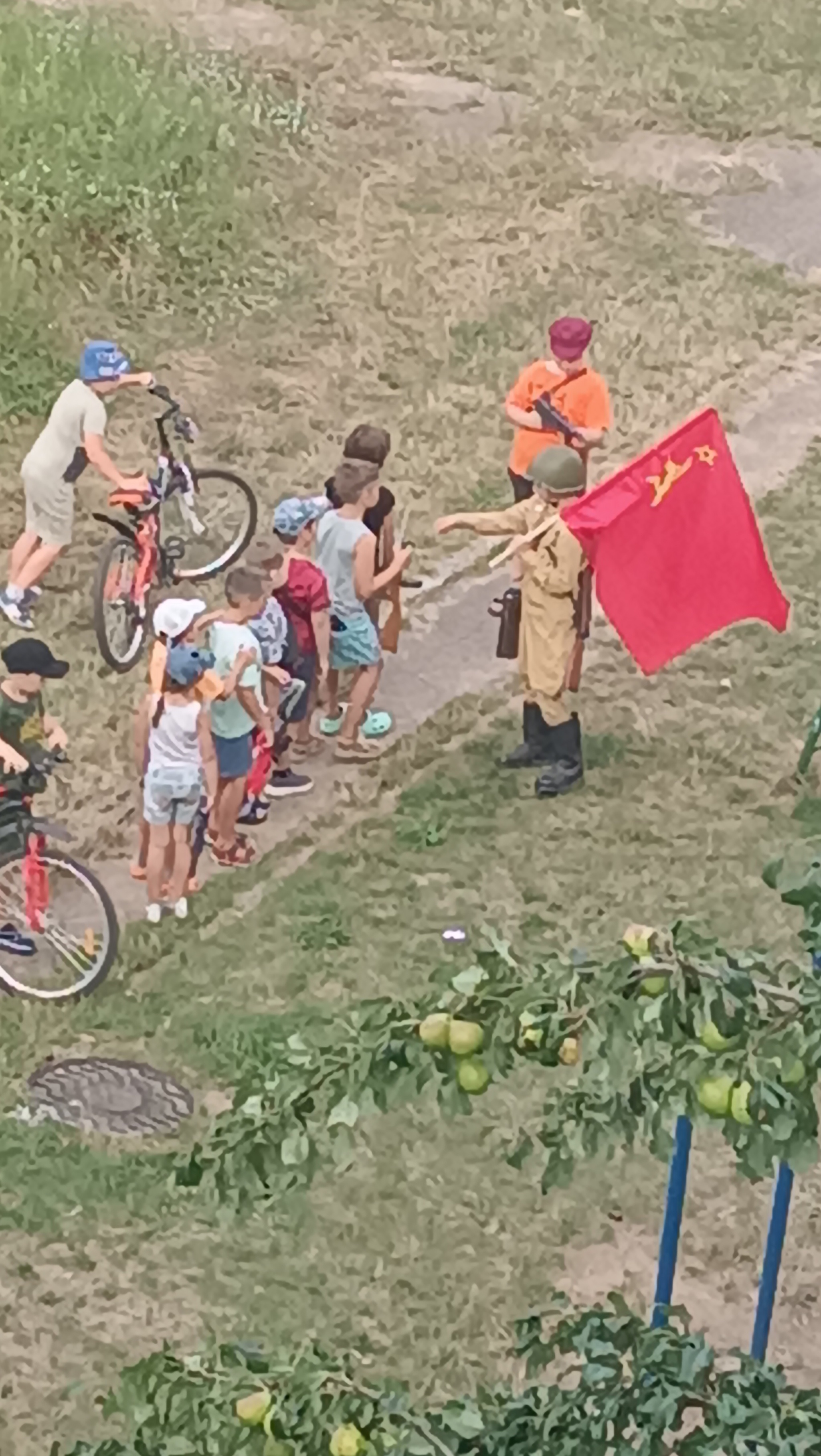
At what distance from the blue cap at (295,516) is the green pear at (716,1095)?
5.58 metres

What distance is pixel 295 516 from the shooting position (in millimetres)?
8133

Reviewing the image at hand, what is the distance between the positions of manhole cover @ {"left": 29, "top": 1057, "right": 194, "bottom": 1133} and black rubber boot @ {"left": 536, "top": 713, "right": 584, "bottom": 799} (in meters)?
2.32

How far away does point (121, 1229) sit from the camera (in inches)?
257

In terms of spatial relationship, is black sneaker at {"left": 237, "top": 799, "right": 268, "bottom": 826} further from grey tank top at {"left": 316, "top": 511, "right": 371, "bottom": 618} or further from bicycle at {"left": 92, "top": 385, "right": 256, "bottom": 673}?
bicycle at {"left": 92, "top": 385, "right": 256, "bottom": 673}

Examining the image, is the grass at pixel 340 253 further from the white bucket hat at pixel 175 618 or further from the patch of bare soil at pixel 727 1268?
the patch of bare soil at pixel 727 1268

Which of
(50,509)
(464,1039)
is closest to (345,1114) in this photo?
(464,1039)

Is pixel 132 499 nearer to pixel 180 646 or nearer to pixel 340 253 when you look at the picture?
pixel 180 646

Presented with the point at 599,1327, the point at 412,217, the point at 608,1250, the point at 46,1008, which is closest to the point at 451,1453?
the point at 599,1327

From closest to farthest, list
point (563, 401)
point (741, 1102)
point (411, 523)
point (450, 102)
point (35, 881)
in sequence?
point (741, 1102) < point (35, 881) < point (563, 401) < point (411, 523) < point (450, 102)

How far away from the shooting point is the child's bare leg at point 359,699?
342 inches

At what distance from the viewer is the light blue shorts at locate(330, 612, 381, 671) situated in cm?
847

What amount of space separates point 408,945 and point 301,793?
1.13 m

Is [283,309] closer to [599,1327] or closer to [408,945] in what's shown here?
[408,945]

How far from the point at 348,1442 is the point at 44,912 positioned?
15.3 ft
